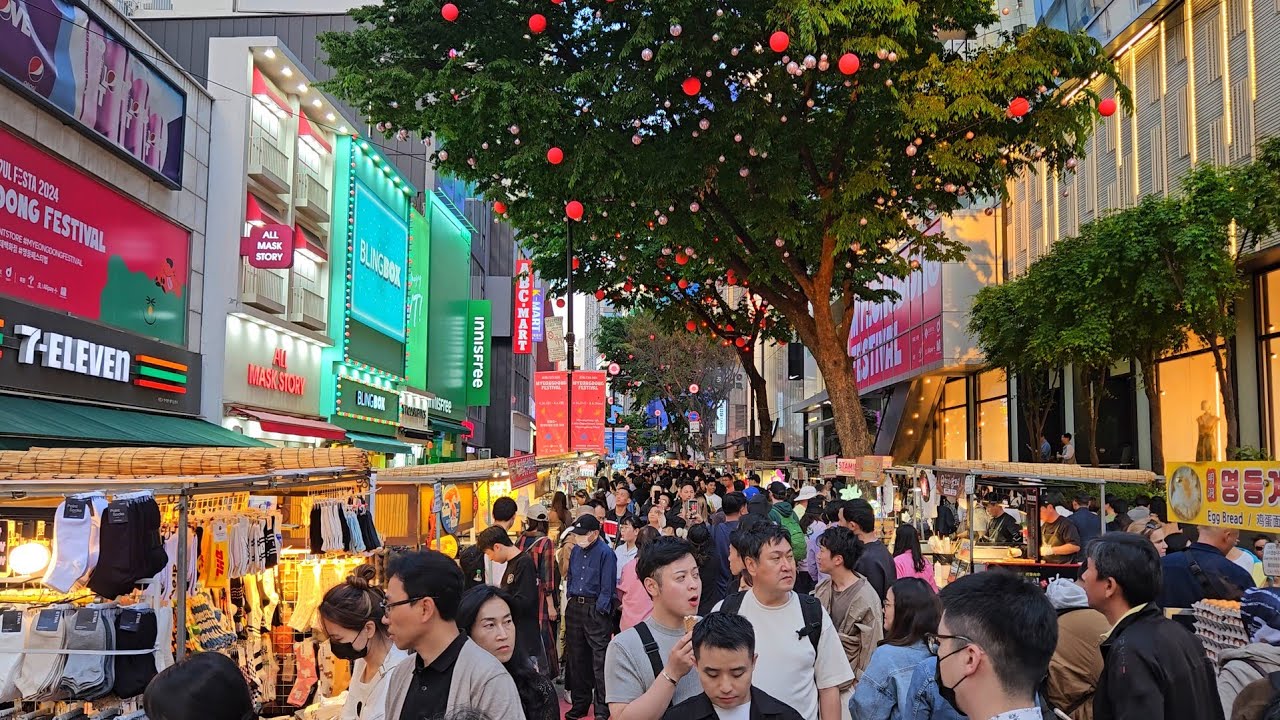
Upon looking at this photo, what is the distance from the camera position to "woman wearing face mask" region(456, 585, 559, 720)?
4.27 m

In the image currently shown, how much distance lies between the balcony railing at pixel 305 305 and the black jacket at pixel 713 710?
21133 millimetres

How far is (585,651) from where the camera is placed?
952cm

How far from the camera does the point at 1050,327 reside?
2095cm

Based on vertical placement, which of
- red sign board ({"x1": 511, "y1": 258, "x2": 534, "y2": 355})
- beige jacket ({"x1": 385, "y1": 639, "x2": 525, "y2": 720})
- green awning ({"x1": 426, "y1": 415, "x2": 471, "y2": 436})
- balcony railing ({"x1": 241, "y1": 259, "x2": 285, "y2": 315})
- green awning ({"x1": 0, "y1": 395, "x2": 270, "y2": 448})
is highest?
red sign board ({"x1": 511, "y1": 258, "x2": 534, "y2": 355})

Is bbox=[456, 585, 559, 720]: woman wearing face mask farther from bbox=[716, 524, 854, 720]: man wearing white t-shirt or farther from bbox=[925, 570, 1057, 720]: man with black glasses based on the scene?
bbox=[925, 570, 1057, 720]: man with black glasses

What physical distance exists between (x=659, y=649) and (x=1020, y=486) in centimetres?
1010

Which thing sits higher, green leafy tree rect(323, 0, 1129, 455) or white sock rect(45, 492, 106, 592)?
green leafy tree rect(323, 0, 1129, 455)

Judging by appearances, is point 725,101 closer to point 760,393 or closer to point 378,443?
point 760,393

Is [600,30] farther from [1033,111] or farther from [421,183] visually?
[421,183]

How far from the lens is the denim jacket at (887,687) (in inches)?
160

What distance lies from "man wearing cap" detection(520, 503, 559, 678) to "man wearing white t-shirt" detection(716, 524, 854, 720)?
13.7ft

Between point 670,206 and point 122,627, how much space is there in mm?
10671

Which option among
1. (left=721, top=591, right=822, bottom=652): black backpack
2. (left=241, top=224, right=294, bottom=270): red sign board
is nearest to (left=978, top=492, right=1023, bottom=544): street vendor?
(left=721, top=591, right=822, bottom=652): black backpack

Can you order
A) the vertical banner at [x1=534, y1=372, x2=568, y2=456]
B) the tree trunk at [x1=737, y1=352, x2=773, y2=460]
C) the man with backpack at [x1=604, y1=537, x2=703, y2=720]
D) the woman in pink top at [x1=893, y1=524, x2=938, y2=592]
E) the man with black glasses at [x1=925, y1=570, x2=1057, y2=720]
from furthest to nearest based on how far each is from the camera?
the tree trunk at [x1=737, y1=352, x2=773, y2=460] < the vertical banner at [x1=534, y1=372, x2=568, y2=456] < the woman in pink top at [x1=893, y1=524, x2=938, y2=592] < the man with backpack at [x1=604, y1=537, x2=703, y2=720] < the man with black glasses at [x1=925, y1=570, x2=1057, y2=720]
